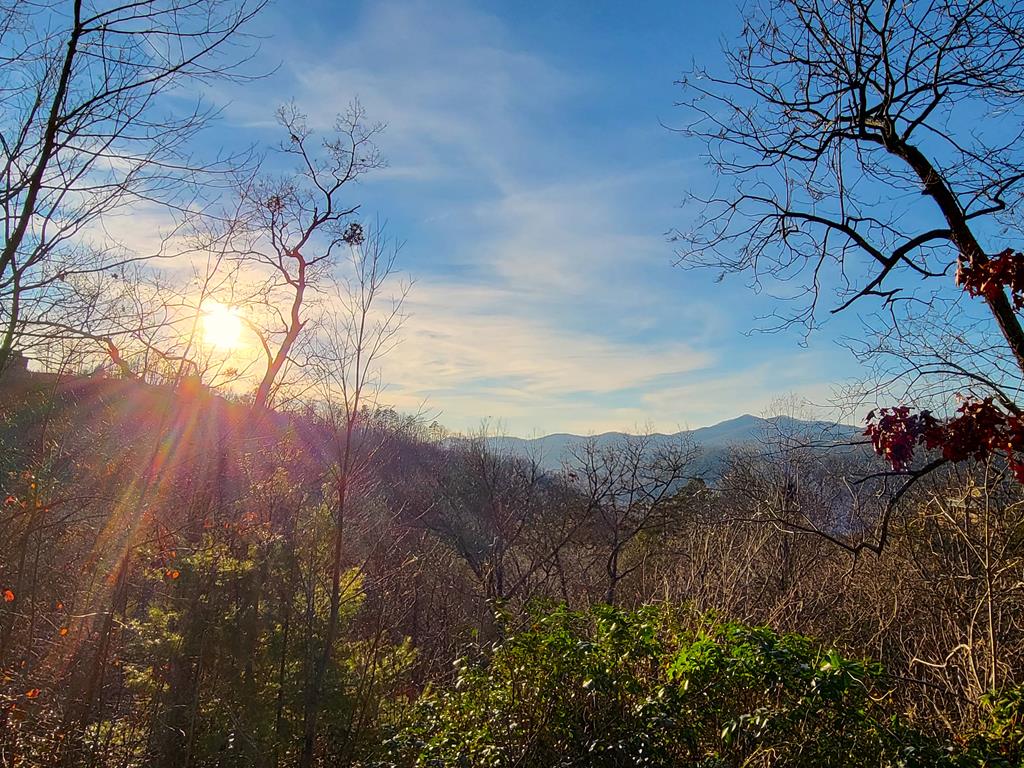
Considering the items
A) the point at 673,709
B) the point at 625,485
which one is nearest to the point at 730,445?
the point at 625,485

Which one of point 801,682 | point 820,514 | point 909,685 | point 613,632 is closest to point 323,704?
point 613,632

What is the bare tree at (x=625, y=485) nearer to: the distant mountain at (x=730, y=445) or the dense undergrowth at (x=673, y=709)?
the distant mountain at (x=730, y=445)

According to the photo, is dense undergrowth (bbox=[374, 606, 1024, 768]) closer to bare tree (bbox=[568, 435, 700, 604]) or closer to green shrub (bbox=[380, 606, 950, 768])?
green shrub (bbox=[380, 606, 950, 768])

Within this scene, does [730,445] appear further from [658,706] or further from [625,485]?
[658,706]

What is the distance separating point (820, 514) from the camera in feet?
44.4

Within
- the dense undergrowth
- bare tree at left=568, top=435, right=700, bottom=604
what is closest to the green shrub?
the dense undergrowth

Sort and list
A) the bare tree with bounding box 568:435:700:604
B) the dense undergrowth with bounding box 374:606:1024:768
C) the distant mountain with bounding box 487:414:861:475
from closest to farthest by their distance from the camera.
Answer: the dense undergrowth with bounding box 374:606:1024:768 → the distant mountain with bounding box 487:414:861:475 → the bare tree with bounding box 568:435:700:604

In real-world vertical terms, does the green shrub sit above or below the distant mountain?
below

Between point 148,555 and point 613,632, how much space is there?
496 cm

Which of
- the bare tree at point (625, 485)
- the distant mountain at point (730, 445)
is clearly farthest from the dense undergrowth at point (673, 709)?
the bare tree at point (625, 485)

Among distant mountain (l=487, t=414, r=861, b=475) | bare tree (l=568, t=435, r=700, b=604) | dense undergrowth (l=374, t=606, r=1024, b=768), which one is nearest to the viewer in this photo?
dense undergrowth (l=374, t=606, r=1024, b=768)

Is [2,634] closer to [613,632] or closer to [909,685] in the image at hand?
[613,632]

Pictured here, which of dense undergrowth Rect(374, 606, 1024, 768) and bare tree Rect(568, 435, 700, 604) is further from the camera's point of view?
bare tree Rect(568, 435, 700, 604)

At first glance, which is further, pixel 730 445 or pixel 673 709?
pixel 730 445
